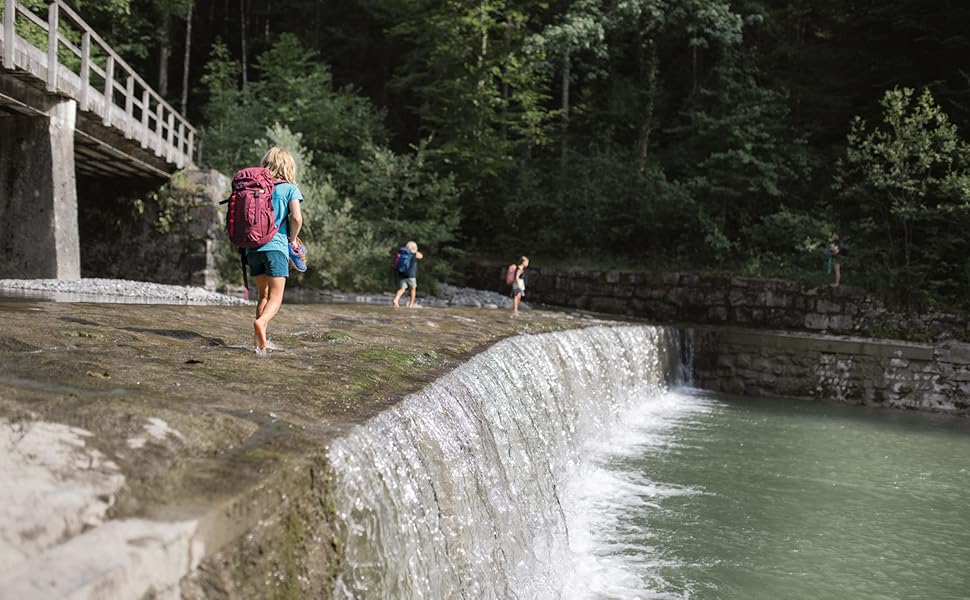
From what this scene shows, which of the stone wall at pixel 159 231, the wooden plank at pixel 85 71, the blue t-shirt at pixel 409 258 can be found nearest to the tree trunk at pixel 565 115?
the stone wall at pixel 159 231

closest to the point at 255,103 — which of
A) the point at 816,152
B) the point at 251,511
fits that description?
the point at 816,152

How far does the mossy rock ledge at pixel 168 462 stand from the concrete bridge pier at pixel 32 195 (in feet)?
27.4

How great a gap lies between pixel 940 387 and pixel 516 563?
13035 mm

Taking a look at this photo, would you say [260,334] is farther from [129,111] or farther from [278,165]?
[129,111]

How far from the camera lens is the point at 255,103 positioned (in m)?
27.6

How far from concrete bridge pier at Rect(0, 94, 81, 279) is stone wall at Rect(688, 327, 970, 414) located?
41.2 feet

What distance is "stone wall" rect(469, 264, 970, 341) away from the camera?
55.6 feet

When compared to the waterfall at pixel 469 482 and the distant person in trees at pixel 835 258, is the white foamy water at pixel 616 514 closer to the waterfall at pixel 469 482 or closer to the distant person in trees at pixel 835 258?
the waterfall at pixel 469 482

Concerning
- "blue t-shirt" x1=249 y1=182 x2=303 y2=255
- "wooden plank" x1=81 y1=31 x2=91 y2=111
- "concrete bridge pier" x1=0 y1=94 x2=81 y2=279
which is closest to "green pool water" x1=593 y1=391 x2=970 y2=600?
"blue t-shirt" x1=249 y1=182 x2=303 y2=255

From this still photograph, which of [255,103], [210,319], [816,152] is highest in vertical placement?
[255,103]

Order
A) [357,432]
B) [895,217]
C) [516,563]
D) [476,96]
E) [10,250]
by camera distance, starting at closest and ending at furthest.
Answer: [357,432]
[516,563]
[10,250]
[895,217]
[476,96]

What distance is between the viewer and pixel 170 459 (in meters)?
2.95

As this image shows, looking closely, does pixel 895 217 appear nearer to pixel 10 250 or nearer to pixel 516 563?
pixel 516 563

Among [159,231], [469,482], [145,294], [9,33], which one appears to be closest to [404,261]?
[145,294]
